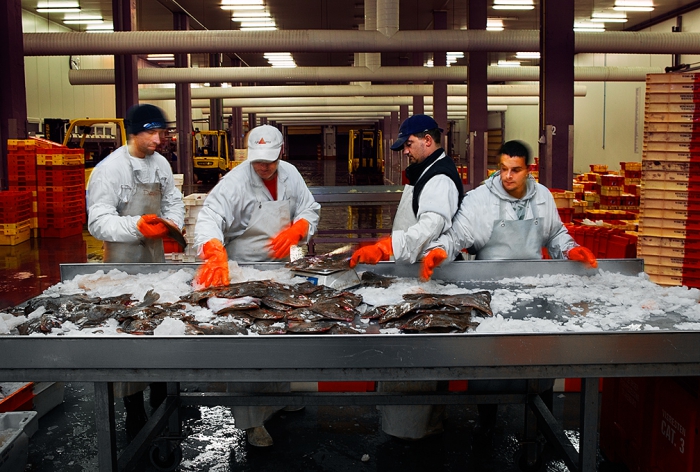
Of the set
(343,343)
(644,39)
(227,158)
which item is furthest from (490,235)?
(227,158)

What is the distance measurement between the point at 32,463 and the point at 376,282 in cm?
227

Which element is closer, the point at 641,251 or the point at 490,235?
the point at 490,235

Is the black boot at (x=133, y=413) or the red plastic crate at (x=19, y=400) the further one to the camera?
the black boot at (x=133, y=413)

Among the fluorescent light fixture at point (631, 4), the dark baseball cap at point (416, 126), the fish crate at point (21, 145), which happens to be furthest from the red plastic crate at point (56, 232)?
the fluorescent light fixture at point (631, 4)

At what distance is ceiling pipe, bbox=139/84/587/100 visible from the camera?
21375 millimetres

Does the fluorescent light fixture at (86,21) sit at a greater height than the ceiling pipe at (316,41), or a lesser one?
greater

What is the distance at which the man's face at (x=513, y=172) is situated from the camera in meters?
3.95

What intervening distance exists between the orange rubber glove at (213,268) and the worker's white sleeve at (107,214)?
757 mm

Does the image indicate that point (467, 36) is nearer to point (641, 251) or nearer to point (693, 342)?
point (641, 251)

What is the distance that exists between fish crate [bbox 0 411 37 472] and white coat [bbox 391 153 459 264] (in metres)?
2.11

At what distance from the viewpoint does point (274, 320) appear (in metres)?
3.04

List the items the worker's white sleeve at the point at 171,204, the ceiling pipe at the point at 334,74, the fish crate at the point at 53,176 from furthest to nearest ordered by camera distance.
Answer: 1. the ceiling pipe at the point at 334,74
2. the fish crate at the point at 53,176
3. the worker's white sleeve at the point at 171,204

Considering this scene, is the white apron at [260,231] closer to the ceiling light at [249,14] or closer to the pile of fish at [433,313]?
the pile of fish at [433,313]

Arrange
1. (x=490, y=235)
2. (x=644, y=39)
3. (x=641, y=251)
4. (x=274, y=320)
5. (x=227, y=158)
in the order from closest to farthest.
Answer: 1. (x=274, y=320)
2. (x=490, y=235)
3. (x=641, y=251)
4. (x=644, y=39)
5. (x=227, y=158)
